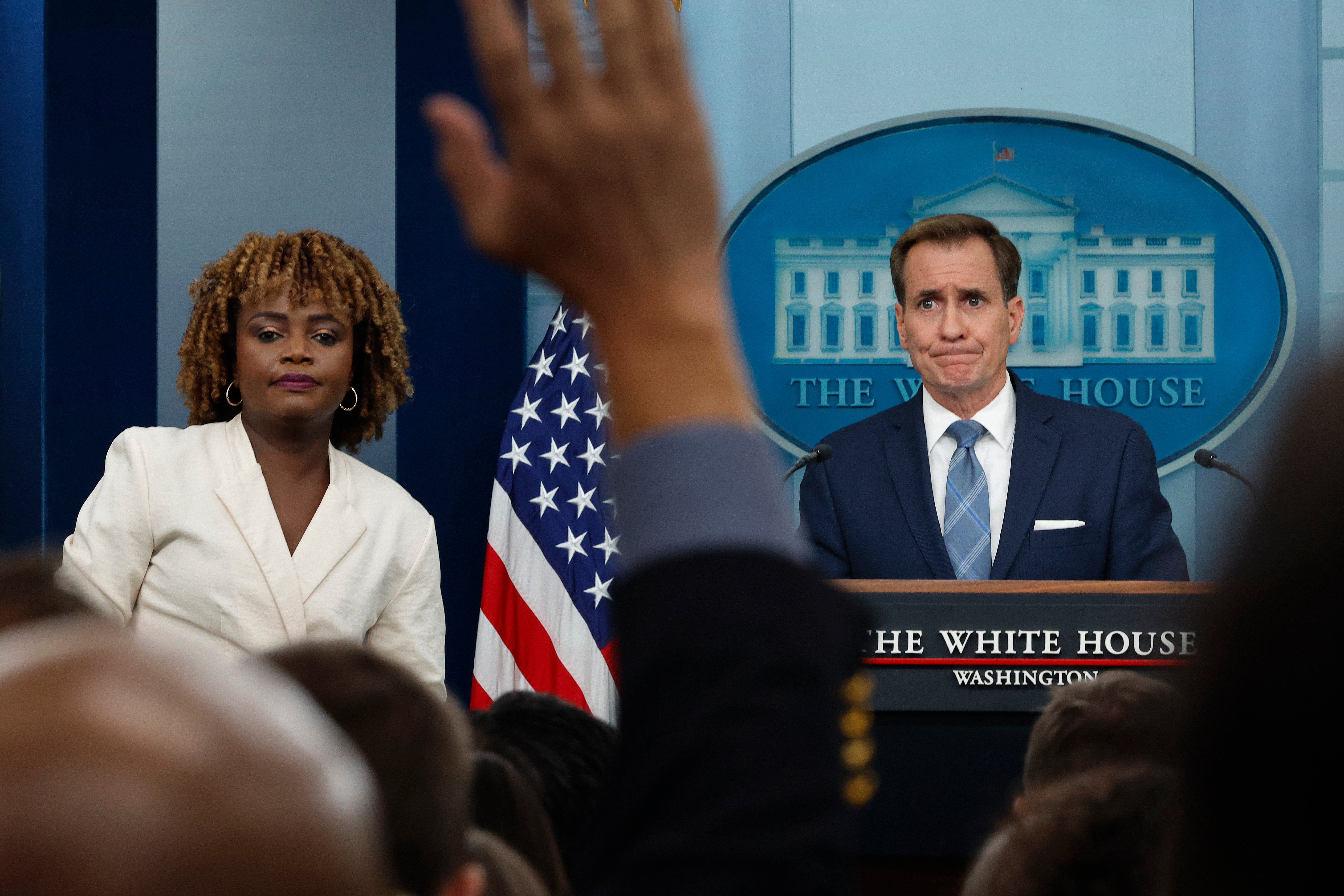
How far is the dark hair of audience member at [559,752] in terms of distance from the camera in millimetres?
1412

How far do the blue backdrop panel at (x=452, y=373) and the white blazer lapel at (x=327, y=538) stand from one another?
43.1 inches

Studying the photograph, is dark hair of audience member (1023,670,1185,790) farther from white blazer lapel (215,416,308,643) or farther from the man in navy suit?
white blazer lapel (215,416,308,643)

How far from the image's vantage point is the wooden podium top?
2.57m

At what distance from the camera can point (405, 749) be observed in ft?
2.72

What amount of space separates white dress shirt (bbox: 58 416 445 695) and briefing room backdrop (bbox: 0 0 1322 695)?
3.83 feet

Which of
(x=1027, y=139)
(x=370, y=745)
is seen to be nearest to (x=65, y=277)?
(x=1027, y=139)

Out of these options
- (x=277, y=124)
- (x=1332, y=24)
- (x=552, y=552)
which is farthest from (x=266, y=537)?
(x=1332, y=24)

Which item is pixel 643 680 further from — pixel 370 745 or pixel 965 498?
pixel 965 498

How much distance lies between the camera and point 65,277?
412 cm

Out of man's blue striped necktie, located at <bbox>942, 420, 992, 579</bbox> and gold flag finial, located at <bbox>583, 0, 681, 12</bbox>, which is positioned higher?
gold flag finial, located at <bbox>583, 0, 681, 12</bbox>

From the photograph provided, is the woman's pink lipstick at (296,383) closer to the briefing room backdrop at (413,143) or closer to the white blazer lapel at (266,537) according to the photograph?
the white blazer lapel at (266,537)

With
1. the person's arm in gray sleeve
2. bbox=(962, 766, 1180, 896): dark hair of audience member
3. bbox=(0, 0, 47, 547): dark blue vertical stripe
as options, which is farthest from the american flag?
the person's arm in gray sleeve

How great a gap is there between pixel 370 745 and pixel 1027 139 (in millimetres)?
4049

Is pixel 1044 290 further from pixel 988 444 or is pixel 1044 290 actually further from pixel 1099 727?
pixel 1099 727
